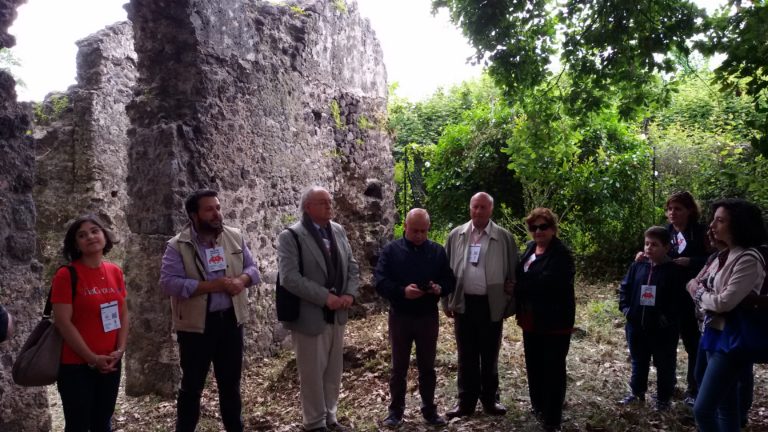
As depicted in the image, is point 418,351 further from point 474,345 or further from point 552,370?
point 552,370

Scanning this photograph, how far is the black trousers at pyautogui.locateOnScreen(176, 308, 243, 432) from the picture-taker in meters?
4.07

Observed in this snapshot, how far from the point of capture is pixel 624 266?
11094 millimetres

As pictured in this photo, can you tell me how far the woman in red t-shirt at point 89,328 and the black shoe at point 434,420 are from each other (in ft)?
7.33

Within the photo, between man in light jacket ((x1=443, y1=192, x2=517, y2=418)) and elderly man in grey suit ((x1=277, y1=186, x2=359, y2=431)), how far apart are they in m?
0.91

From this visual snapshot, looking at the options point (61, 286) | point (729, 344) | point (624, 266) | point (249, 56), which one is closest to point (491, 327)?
point (729, 344)

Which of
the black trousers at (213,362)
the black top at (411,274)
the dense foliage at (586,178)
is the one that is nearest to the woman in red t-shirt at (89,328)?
the black trousers at (213,362)

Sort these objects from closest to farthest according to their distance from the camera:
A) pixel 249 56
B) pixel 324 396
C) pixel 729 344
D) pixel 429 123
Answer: pixel 729 344 < pixel 324 396 < pixel 249 56 < pixel 429 123

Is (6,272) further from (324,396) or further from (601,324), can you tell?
(601,324)

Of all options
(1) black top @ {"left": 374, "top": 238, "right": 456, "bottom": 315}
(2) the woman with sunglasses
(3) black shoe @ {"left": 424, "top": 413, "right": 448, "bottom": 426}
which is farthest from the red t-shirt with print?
(2) the woman with sunglasses

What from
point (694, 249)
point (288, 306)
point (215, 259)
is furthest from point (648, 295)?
point (215, 259)

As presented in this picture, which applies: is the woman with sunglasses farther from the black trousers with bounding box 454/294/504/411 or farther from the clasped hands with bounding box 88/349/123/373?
the clasped hands with bounding box 88/349/123/373

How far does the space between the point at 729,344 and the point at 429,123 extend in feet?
57.0

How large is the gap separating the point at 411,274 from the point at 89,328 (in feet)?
7.21

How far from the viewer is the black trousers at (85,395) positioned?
3.47m
